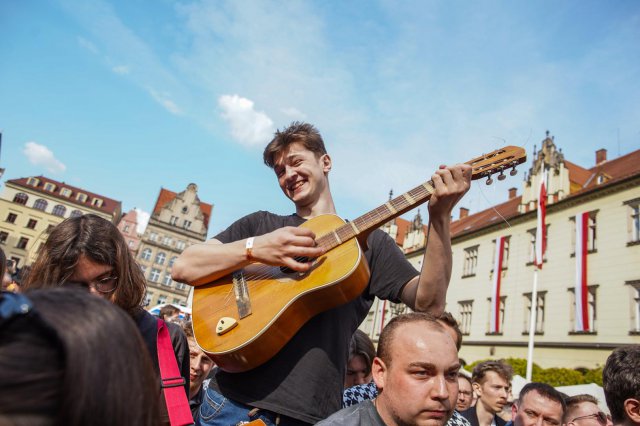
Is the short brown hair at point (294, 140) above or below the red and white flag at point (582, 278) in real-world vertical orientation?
below

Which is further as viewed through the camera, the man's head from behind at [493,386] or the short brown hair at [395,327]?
the man's head from behind at [493,386]

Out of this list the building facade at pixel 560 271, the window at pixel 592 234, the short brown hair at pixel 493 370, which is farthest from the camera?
the window at pixel 592 234

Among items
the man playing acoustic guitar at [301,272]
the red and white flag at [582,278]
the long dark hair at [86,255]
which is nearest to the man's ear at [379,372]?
the man playing acoustic guitar at [301,272]

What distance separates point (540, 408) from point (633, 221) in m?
23.1

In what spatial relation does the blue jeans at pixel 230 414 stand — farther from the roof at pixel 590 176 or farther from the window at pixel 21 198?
the window at pixel 21 198

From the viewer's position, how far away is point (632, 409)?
326cm

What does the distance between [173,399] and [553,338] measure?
27793mm

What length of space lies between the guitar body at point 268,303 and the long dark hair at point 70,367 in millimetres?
1371

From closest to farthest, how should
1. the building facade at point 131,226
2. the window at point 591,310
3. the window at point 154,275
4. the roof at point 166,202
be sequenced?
1. the window at point 591,310
2. the window at point 154,275
3. the roof at point 166,202
4. the building facade at point 131,226

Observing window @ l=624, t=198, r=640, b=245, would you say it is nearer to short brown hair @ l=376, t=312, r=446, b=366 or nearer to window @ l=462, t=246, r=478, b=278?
window @ l=462, t=246, r=478, b=278

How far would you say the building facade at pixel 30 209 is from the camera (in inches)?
2329

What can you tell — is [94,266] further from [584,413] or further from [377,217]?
[584,413]

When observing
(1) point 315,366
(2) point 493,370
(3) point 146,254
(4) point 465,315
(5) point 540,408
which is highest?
(3) point 146,254

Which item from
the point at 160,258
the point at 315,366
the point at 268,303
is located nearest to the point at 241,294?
the point at 268,303
